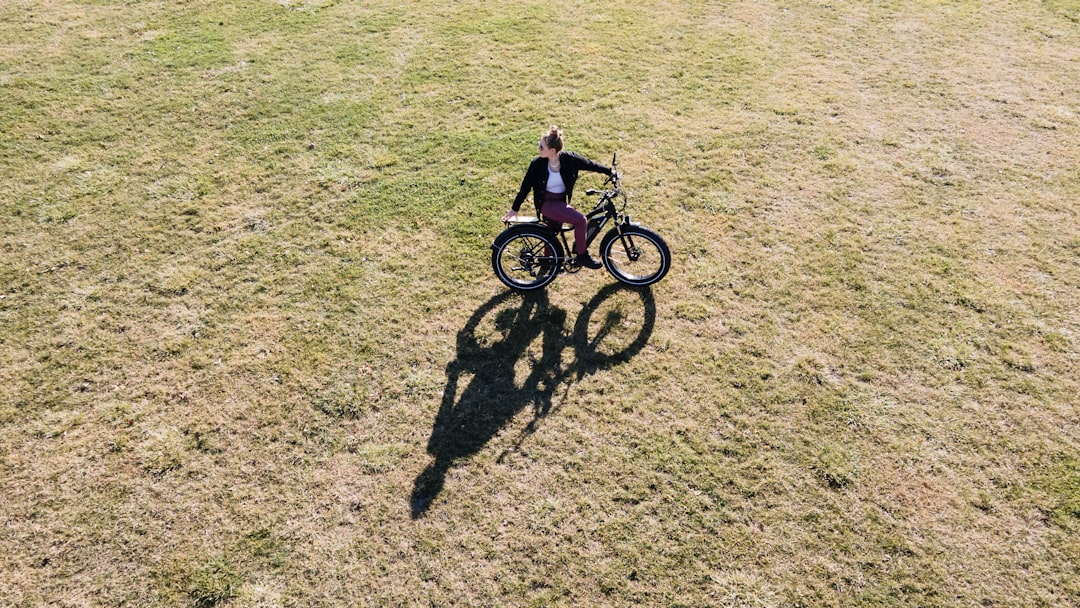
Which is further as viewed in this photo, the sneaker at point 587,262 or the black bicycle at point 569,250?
the sneaker at point 587,262

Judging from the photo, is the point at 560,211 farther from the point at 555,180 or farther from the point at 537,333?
the point at 537,333

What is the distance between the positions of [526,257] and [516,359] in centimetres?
170

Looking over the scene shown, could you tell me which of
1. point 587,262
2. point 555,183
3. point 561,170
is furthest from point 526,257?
point 561,170

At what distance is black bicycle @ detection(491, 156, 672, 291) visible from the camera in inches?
362

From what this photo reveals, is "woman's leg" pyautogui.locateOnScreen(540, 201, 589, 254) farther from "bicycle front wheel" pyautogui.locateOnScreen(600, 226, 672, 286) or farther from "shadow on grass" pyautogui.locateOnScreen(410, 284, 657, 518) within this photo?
"shadow on grass" pyautogui.locateOnScreen(410, 284, 657, 518)

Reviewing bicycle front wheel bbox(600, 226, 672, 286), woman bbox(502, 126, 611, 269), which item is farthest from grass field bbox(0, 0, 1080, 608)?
woman bbox(502, 126, 611, 269)

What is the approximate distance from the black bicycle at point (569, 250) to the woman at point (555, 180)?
8.9 inches

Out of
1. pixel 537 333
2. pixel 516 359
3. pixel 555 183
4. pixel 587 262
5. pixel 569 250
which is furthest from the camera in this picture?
pixel 569 250

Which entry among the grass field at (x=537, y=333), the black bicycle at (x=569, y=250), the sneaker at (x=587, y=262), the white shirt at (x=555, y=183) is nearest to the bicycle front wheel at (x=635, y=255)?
the black bicycle at (x=569, y=250)

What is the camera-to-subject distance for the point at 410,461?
7824mm

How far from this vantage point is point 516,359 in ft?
29.3

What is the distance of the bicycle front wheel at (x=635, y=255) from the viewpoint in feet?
30.3

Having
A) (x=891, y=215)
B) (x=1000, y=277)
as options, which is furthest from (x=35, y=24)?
(x=1000, y=277)

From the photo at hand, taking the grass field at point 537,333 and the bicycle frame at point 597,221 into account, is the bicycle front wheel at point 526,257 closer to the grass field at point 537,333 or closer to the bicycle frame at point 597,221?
the bicycle frame at point 597,221
